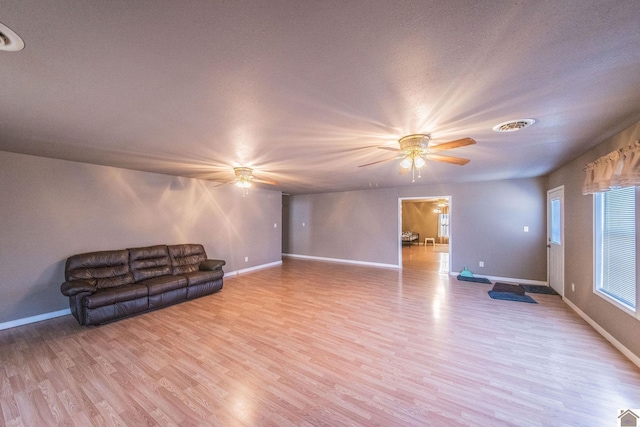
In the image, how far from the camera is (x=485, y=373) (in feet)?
7.16

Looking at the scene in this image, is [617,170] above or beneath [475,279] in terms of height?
above

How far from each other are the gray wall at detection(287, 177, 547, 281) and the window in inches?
94.3

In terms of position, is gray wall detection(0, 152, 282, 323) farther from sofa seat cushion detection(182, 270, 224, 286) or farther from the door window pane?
the door window pane

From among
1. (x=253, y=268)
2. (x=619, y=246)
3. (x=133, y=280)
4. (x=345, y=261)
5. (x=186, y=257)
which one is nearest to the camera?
(x=619, y=246)

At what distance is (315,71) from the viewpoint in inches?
56.8

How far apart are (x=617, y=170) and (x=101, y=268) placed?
6.81 metres

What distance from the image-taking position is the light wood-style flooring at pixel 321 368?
176cm

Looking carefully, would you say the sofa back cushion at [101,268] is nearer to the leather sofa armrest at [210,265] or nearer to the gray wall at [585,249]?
the leather sofa armrest at [210,265]

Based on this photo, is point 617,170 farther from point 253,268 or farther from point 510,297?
point 253,268

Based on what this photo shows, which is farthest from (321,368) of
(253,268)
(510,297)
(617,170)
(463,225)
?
(463,225)

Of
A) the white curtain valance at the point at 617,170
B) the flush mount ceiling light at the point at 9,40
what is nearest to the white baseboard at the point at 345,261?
the white curtain valance at the point at 617,170

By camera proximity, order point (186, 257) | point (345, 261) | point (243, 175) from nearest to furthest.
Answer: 1. point (243, 175)
2. point (186, 257)
3. point (345, 261)

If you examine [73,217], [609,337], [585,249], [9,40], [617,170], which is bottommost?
[609,337]

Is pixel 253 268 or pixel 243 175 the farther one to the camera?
pixel 253 268
